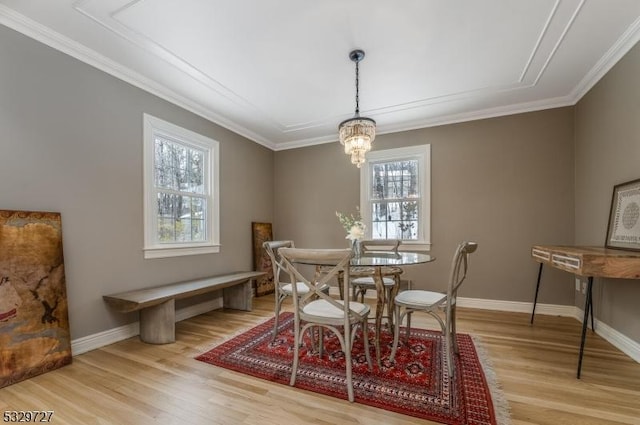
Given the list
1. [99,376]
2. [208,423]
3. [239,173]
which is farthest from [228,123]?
[208,423]

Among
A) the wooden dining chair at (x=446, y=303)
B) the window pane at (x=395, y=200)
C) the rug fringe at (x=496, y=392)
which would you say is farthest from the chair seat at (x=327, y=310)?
the window pane at (x=395, y=200)

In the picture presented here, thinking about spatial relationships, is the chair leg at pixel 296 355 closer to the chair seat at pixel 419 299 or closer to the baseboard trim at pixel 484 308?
the chair seat at pixel 419 299

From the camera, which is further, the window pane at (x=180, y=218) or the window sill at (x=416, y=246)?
the window sill at (x=416, y=246)

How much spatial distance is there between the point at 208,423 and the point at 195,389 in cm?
40

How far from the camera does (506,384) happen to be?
1962mm

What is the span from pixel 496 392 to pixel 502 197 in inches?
104

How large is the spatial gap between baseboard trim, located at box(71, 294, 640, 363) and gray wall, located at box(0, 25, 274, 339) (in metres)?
0.08

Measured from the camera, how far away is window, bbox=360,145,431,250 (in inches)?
165

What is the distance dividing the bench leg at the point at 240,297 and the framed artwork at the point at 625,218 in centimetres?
375

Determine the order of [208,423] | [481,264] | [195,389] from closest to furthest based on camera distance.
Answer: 1. [208,423]
2. [195,389]
3. [481,264]

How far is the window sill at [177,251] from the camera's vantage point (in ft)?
10.1

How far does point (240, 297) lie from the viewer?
12.6 feet

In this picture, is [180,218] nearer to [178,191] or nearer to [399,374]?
[178,191]

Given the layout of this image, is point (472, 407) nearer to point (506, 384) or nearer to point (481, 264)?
point (506, 384)
